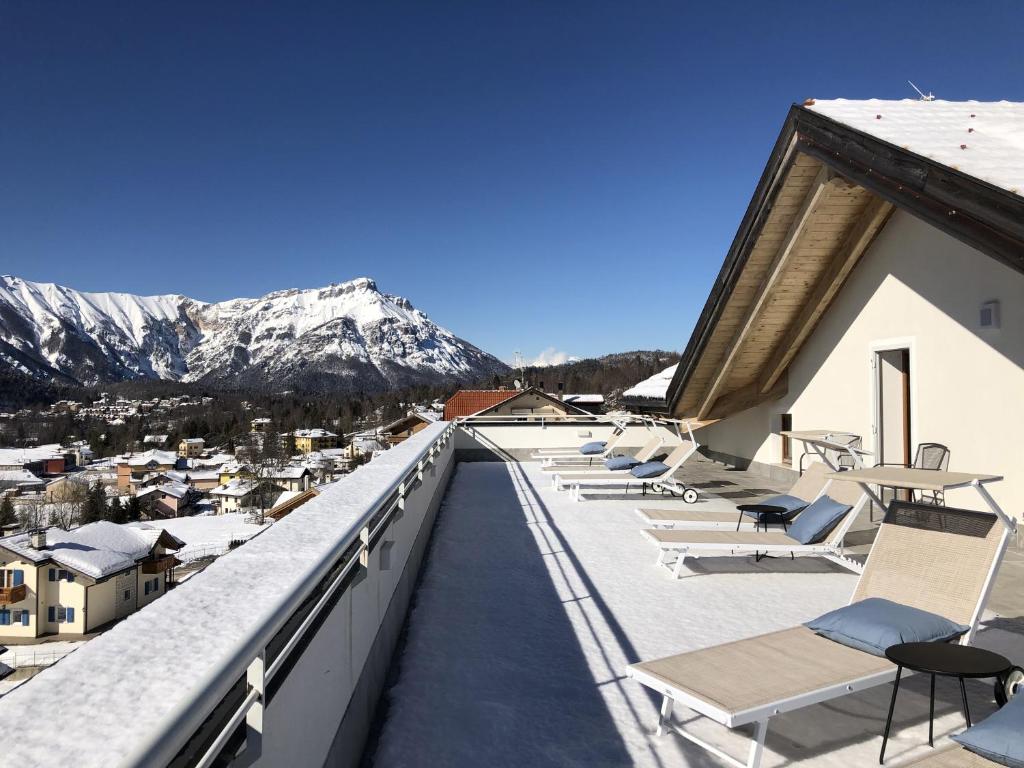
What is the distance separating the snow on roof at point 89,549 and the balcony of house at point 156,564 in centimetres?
14

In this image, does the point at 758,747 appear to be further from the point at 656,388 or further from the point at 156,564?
the point at 656,388

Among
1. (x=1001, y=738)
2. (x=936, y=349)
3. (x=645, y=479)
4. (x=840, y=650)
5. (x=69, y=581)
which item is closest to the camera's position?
(x=1001, y=738)

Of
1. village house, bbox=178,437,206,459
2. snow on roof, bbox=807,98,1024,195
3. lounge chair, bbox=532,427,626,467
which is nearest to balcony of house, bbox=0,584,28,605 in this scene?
lounge chair, bbox=532,427,626,467

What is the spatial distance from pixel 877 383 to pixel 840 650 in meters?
7.26

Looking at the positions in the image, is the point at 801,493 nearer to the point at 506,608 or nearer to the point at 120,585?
the point at 506,608

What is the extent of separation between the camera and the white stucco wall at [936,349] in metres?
6.73

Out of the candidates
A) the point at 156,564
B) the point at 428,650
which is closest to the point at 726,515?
the point at 428,650

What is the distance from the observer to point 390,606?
144 inches

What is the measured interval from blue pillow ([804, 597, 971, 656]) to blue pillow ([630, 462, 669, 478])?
596 cm

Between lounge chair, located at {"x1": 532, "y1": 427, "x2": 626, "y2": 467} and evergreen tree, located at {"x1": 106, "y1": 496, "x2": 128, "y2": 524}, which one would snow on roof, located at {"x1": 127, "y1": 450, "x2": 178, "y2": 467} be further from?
lounge chair, located at {"x1": 532, "y1": 427, "x2": 626, "y2": 467}

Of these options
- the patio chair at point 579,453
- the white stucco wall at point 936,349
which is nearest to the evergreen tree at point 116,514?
the patio chair at point 579,453

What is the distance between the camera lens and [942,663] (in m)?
2.62

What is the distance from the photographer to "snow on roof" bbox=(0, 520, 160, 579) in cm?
718

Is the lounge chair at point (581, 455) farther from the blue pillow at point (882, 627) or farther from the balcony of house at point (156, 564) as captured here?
the blue pillow at point (882, 627)
